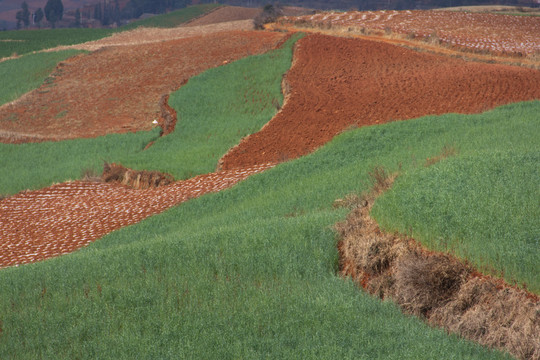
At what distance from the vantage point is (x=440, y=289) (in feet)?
25.6

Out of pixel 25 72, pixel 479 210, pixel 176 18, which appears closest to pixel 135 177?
pixel 479 210

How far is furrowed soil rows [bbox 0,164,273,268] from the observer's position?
15.5m

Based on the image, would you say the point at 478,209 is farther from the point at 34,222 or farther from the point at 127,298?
the point at 34,222

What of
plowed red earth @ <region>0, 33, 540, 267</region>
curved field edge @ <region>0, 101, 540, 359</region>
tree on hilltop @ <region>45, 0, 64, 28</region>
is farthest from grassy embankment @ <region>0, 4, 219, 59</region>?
tree on hilltop @ <region>45, 0, 64, 28</region>

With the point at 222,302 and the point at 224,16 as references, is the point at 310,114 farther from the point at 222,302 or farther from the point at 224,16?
the point at 224,16

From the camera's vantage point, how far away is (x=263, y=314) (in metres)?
7.60

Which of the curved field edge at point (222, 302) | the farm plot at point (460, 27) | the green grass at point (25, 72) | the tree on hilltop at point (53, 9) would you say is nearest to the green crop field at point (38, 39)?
the green grass at point (25, 72)

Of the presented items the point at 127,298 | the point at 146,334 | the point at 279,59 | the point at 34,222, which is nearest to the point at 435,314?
the point at 146,334

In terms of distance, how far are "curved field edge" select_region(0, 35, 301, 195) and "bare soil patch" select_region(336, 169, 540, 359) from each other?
13057 millimetres

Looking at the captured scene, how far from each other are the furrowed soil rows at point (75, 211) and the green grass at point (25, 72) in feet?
73.5

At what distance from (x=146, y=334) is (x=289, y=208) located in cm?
637

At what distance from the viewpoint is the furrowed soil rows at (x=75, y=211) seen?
15500 millimetres

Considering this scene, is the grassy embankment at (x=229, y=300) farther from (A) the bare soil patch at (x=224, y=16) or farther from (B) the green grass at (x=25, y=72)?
(A) the bare soil patch at (x=224, y=16)

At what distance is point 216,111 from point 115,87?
37.1 feet
